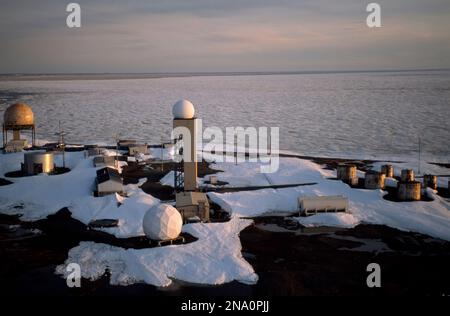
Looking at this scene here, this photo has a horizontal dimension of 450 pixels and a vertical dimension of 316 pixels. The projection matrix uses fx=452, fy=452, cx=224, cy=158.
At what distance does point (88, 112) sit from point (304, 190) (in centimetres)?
6727

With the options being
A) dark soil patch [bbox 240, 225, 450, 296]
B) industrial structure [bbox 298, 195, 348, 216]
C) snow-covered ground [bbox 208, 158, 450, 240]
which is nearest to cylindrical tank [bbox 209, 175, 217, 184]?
snow-covered ground [bbox 208, 158, 450, 240]

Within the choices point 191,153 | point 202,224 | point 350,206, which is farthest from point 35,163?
point 350,206

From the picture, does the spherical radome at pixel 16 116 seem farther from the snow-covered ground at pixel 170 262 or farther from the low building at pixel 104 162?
the snow-covered ground at pixel 170 262

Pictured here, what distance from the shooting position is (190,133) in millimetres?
33531

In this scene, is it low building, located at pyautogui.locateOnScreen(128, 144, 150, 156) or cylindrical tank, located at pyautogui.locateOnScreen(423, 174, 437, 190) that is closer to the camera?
cylindrical tank, located at pyautogui.locateOnScreen(423, 174, 437, 190)

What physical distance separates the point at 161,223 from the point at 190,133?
35.1ft

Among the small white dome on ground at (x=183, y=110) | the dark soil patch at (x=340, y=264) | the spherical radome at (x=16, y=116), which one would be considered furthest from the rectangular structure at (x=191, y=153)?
the spherical radome at (x=16, y=116)

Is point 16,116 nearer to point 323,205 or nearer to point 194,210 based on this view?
point 194,210

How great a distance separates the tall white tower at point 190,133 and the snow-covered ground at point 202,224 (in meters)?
2.43

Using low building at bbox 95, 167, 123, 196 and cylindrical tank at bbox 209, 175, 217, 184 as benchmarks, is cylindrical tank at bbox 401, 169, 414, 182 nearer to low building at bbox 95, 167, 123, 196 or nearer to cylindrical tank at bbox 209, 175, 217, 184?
cylindrical tank at bbox 209, 175, 217, 184

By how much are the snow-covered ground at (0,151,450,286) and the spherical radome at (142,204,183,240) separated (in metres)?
0.98

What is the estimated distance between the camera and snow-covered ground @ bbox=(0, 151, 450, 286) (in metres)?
21.9
